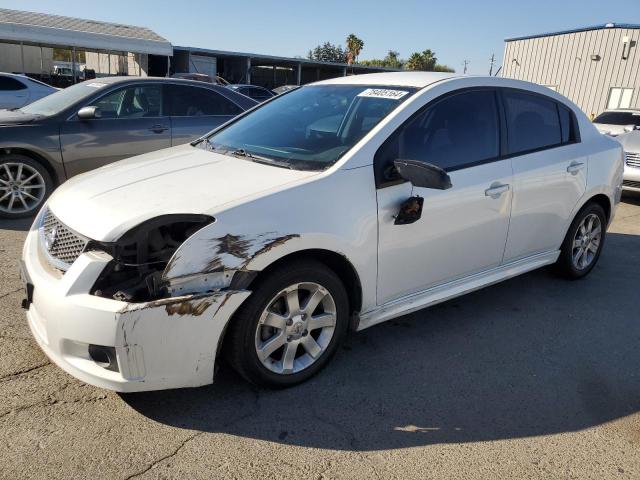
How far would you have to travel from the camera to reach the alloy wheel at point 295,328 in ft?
8.79

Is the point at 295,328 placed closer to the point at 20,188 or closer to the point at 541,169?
the point at 541,169

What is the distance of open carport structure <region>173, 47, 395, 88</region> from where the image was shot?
3206cm

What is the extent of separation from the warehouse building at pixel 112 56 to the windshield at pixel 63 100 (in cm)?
1900

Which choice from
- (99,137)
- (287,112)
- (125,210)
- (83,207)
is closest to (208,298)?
(125,210)

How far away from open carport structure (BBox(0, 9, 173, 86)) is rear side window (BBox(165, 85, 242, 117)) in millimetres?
19485

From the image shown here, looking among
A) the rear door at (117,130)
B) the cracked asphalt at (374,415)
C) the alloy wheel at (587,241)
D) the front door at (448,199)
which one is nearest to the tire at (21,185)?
the rear door at (117,130)

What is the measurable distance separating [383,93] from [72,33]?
23.8m

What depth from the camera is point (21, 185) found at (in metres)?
→ 5.70

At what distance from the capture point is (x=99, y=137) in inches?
232

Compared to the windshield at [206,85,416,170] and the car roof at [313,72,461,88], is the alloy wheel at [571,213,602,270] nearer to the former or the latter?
the car roof at [313,72,461,88]

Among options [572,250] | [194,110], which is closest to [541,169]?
[572,250]

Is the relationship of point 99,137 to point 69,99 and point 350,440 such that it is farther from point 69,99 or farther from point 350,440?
point 350,440

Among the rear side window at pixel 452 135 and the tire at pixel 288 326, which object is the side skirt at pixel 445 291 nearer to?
the tire at pixel 288 326

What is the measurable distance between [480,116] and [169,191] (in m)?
2.13
